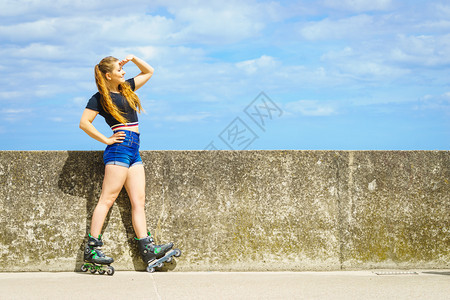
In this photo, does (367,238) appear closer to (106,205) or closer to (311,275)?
(311,275)

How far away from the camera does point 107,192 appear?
5.57 meters

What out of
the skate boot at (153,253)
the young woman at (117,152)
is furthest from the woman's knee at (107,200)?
the skate boot at (153,253)

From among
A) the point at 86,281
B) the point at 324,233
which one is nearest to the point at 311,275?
the point at 324,233

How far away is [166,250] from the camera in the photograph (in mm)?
5723

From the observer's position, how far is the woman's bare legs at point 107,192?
218 inches

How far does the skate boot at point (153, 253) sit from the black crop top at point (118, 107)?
1.25 metres

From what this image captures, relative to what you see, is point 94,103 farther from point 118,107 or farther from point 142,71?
point 142,71

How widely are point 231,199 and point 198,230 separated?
20.1 inches

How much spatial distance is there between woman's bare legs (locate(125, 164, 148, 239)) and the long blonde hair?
0.57 metres

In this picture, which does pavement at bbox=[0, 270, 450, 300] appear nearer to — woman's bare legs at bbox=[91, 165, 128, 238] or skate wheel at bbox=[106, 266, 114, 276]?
skate wheel at bbox=[106, 266, 114, 276]

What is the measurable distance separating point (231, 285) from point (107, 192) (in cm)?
164

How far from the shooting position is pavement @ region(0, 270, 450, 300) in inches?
190

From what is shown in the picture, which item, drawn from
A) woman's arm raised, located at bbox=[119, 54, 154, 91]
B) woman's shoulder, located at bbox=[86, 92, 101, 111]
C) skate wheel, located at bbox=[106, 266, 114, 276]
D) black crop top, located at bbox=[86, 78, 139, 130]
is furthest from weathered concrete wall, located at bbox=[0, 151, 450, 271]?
woman's arm raised, located at bbox=[119, 54, 154, 91]

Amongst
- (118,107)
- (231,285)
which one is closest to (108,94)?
(118,107)
